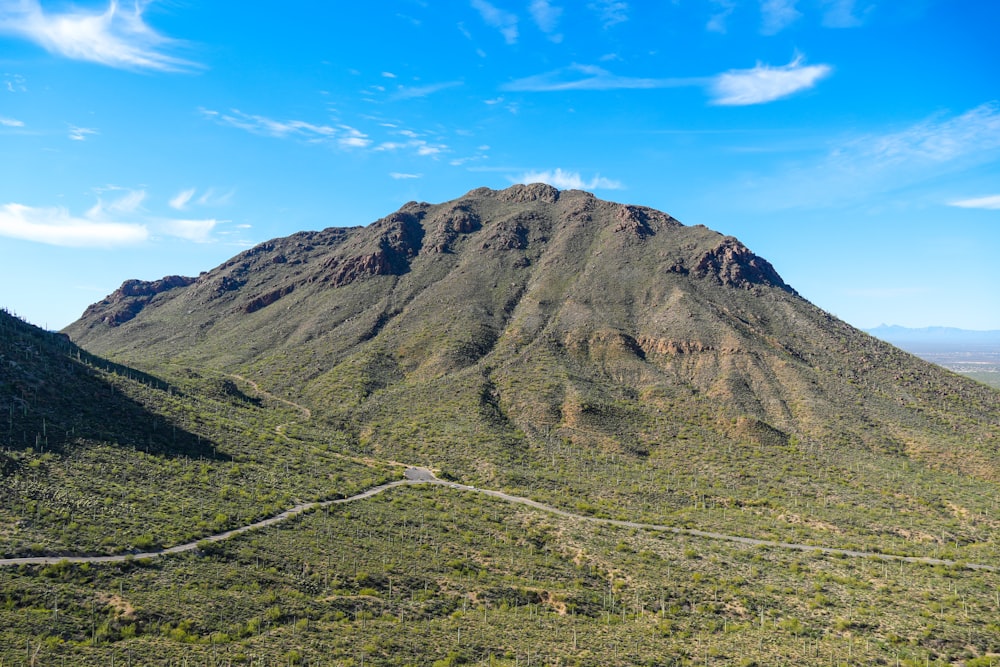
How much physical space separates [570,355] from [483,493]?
4631 centimetres

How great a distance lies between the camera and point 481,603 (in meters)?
38.6

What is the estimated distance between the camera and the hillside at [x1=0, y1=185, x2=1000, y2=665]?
33.5 metres

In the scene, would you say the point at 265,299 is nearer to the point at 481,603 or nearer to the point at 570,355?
the point at 570,355

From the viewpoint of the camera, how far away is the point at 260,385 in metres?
104

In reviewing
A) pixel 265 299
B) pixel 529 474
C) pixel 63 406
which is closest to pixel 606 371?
pixel 529 474

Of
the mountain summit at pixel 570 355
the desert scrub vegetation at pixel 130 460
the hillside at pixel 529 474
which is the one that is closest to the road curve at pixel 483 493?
the hillside at pixel 529 474

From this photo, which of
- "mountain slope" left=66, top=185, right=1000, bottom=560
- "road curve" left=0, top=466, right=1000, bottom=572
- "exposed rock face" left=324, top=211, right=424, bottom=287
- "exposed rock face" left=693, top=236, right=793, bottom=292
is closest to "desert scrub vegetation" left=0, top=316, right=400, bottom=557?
"road curve" left=0, top=466, right=1000, bottom=572

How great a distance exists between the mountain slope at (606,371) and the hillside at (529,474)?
0.57 meters

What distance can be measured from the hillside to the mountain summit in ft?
2.07

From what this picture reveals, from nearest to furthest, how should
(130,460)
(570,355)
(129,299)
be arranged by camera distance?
(130,460)
(570,355)
(129,299)

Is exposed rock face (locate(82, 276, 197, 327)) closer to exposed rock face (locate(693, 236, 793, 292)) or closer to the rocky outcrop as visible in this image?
the rocky outcrop

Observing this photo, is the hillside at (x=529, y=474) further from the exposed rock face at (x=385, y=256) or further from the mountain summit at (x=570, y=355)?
the exposed rock face at (x=385, y=256)

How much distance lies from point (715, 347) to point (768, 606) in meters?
66.9

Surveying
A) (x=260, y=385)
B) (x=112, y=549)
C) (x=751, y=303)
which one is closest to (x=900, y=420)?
(x=751, y=303)
